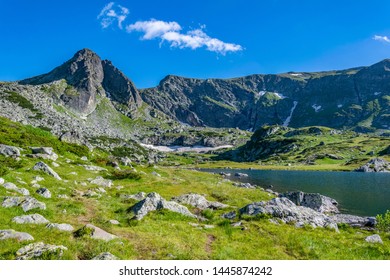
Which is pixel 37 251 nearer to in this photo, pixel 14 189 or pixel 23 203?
pixel 23 203

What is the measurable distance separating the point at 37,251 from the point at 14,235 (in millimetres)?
3080

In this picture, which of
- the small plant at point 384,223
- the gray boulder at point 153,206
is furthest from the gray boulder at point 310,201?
the gray boulder at point 153,206

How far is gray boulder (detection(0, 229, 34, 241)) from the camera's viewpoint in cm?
1723

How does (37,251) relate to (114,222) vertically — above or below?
above

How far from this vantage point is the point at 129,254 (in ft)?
57.2

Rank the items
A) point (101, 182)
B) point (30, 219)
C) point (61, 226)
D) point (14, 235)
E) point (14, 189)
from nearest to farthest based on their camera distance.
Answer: point (14, 235), point (61, 226), point (30, 219), point (14, 189), point (101, 182)

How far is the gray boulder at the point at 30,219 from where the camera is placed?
20.7 metres

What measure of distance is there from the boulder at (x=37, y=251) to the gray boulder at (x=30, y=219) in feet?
17.5

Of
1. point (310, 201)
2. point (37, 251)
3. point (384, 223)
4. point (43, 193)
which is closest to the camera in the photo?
point (37, 251)

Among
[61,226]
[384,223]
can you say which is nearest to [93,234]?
[61,226]

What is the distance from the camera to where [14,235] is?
57.5 ft

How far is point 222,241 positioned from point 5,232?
542 inches
